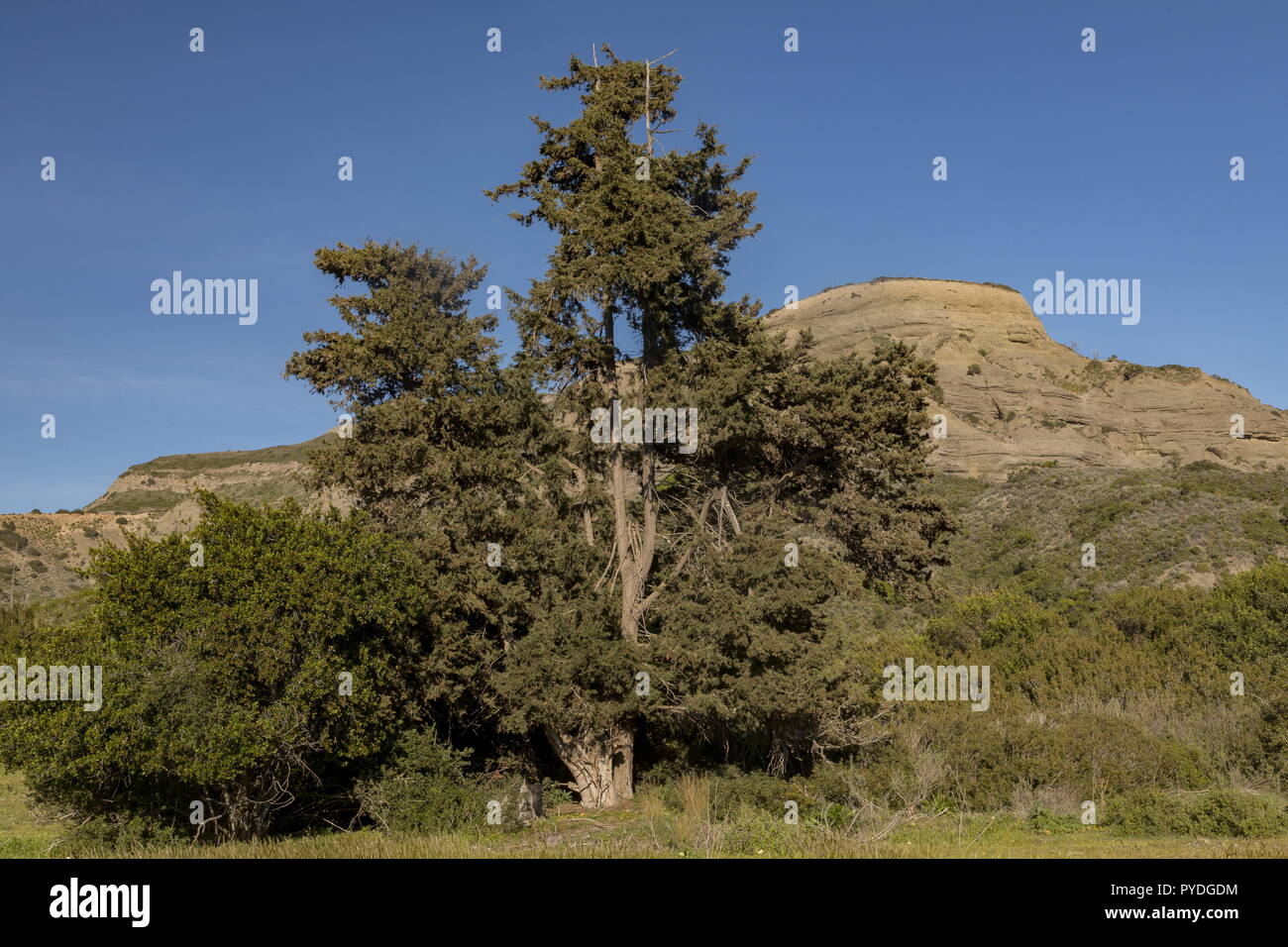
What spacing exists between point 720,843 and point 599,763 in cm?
661

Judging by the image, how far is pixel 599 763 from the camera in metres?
17.3

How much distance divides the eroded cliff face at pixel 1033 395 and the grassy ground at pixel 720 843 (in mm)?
47407

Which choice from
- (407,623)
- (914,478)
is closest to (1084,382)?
(914,478)

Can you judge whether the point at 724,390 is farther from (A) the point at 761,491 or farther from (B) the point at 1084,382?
(B) the point at 1084,382

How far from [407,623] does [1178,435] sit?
2824 inches

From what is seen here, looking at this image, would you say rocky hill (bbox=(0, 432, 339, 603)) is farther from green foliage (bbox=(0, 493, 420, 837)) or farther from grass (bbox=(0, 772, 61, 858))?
green foliage (bbox=(0, 493, 420, 837))

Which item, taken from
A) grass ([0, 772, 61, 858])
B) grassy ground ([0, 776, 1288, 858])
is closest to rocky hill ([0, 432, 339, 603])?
grass ([0, 772, 61, 858])

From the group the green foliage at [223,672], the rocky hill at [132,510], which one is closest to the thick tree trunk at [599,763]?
the green foliage at [223,672]

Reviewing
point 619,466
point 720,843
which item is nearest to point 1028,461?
point 619,466

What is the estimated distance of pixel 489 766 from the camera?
18797 millimetres

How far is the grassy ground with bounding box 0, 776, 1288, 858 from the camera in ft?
35.4

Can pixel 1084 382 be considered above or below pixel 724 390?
above

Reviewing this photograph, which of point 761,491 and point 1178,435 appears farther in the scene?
point 1178,435

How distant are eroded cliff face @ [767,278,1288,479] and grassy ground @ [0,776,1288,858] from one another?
4741cm
